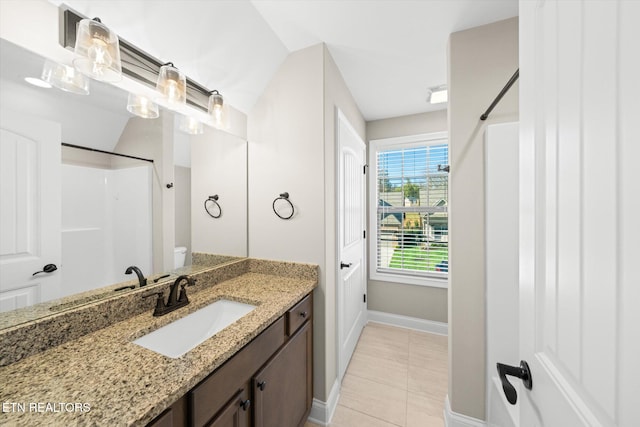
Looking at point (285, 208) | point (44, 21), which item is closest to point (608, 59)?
point (285, 208)

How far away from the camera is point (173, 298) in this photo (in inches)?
46.1

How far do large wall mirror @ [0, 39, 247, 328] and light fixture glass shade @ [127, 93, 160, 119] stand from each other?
0.09 feet

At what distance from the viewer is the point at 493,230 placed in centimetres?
143

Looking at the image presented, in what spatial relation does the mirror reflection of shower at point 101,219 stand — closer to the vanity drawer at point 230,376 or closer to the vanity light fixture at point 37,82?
the vanity light fixture at point 37,82

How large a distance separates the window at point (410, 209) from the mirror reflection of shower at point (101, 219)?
7.71ft

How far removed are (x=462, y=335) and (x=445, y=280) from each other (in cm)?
120

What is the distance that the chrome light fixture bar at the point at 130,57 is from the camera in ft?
3.00

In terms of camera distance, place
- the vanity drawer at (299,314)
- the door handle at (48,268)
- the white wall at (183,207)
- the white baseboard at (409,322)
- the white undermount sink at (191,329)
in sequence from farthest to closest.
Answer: the white baseboard at (409,322) → the white wall at (183,207) → the vanity drawer at (299,314) → the white undermount sink at (191,329) → the door handle at (48,268)

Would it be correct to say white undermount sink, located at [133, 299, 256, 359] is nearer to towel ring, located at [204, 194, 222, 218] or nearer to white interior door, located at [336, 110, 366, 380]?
towel ring, located at [204, 194, 222, 218]

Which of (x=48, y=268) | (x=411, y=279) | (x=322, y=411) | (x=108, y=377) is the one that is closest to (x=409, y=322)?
(x=411, y=279)


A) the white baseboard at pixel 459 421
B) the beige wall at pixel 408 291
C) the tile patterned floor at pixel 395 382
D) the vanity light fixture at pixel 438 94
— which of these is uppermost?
the vanity light fixture at pixel 438 94

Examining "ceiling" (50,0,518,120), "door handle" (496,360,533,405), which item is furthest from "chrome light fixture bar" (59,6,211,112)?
"door handle" (496,360,533,405)

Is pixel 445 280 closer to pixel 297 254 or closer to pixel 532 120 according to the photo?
pixel 297 254

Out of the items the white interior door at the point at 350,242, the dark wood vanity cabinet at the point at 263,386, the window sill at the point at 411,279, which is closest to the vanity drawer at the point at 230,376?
the dark wood vanity cabinet at the point at 263,386
